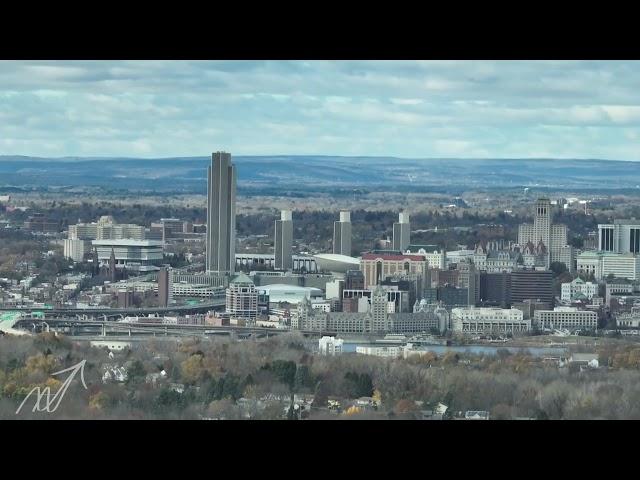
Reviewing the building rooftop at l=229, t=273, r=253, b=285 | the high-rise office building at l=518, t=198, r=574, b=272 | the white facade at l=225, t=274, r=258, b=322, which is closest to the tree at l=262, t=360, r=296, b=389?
the white facade at l=225, t=274, r=258, b=322

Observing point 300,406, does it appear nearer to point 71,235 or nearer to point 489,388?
point 489,388

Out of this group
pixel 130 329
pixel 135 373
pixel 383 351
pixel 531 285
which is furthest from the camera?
pixel 531 285

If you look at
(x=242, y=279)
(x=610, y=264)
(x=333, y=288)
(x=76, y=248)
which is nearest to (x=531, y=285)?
(x=610, y=264)

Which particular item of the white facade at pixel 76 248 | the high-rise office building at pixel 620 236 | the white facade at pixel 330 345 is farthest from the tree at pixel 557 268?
the white facade at pixel 76 248

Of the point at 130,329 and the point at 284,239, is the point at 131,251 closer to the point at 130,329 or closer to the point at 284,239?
the point at 284,239

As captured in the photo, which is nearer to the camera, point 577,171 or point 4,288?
point 4,288

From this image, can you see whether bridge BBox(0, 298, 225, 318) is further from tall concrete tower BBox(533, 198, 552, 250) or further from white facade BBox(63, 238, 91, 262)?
tall concrete tower BBox(533, 198, 552, 250)

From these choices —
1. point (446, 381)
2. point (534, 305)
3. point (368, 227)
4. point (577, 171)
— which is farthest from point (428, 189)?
point (446, 381)
